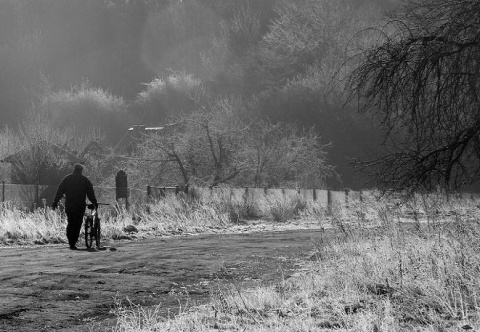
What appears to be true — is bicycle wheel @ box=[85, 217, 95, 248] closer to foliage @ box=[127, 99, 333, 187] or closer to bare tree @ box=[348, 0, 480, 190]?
bare tree @ box=[348, 0, 480, 190]

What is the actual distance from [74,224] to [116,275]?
5.76 metres

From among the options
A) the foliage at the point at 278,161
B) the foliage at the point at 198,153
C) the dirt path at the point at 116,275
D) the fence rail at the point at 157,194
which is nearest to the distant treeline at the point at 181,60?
the foliage at the point at 278,161

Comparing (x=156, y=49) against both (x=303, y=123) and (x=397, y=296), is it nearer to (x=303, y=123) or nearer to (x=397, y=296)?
(x=303, y=123)

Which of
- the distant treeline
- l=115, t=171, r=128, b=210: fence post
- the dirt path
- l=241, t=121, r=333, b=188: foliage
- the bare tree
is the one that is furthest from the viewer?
the distant treeline

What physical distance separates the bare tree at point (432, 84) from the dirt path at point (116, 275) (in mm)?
2699

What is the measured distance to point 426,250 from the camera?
45.3 feet

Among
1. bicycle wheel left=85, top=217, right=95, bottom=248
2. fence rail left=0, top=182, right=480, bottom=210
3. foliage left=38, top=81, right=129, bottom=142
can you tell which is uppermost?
foliage left=38, top=81, right=129, bottom=142

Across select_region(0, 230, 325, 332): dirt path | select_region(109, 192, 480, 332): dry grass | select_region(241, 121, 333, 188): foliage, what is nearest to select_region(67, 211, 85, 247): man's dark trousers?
select_region(0, 230, 325, 332): dirt path

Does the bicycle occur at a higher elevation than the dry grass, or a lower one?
higher

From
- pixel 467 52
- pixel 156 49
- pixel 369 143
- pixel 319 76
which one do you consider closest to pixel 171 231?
pixel 467 52

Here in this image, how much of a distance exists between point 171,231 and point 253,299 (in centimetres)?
1761

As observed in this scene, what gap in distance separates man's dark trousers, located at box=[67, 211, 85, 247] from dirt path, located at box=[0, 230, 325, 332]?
1.61 ft

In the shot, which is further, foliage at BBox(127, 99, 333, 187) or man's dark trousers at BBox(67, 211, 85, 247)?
foliage at BBox(127, 99, 333, 187)

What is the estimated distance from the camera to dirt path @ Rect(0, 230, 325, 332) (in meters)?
11.3
